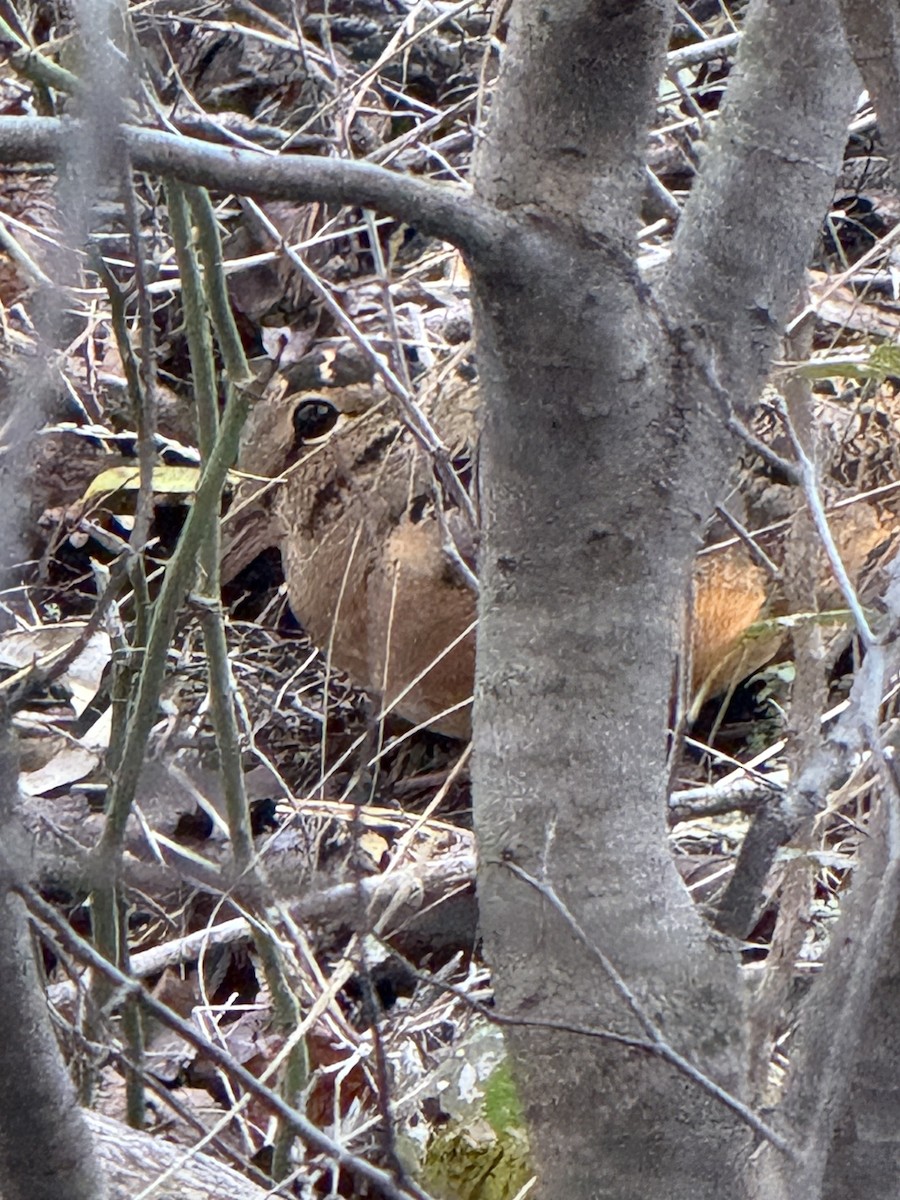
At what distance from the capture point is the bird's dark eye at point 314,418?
222 cm

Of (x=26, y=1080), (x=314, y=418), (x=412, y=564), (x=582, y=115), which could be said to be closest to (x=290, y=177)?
(x=582, y=115)

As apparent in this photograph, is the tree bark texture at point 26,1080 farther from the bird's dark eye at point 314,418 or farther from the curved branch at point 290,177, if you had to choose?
the bird's dark eye at point 314,418

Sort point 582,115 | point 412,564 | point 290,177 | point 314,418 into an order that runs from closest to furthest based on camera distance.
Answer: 1. point 290,177
2. point 582,115
3. point 412,564
4. point 314,418

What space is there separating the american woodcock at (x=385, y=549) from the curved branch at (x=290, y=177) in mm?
1171

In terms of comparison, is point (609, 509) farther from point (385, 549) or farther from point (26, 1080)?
point (385, 549)

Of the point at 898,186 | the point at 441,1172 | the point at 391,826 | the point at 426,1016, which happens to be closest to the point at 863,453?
the point at 391,826

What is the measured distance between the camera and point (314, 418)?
2.23 meters

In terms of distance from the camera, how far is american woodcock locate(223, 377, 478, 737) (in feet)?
6.31

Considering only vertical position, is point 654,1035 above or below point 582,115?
below

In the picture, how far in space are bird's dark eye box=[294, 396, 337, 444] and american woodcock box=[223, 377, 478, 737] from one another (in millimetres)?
41

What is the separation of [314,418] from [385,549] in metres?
0.38

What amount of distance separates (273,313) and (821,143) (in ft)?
6.19

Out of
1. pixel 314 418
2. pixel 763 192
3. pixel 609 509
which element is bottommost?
pixel 314 418

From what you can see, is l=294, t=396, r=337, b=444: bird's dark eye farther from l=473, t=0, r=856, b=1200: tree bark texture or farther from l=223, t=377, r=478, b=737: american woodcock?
l=473, t=0, r=856, b=1200: tree bark texture
